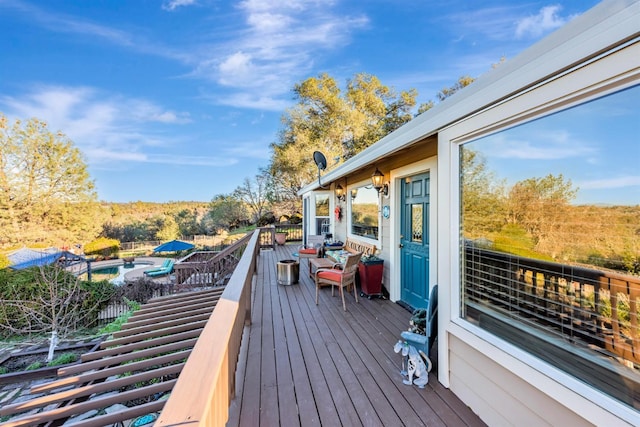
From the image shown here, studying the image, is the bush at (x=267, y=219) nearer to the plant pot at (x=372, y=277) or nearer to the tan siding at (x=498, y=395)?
the plant pot at (x=372, y=277)

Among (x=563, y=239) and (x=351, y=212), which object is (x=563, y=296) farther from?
(x=351, y=212)

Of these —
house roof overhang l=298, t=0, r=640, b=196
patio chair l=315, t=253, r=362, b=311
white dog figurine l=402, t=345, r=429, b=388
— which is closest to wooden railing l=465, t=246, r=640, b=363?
white dog figurine l=402, t=345, r=429, b=388

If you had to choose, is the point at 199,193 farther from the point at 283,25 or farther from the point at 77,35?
the point at 283,25

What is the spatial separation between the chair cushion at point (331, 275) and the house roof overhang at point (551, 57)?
2.47m

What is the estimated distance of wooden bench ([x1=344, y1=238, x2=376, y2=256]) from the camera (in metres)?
4.87

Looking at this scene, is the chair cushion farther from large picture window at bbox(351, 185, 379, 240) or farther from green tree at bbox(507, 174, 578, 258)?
green tree at bbox(507, 174, 578, 258)

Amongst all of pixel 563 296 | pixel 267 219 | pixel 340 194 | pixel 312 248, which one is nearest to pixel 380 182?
pixel 340 194

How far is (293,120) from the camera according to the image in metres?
16.1

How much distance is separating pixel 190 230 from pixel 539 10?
Answer: 23.9m

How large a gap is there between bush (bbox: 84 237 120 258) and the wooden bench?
19794 millimetres

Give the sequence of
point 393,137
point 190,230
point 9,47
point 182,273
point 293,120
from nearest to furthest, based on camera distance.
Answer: point 393,137 < point 182,273 < point 9,47 < point 293,120 < point 190,230

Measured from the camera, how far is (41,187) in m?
16.2

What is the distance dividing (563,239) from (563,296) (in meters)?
0.32

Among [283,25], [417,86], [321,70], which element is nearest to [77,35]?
[283,25]
